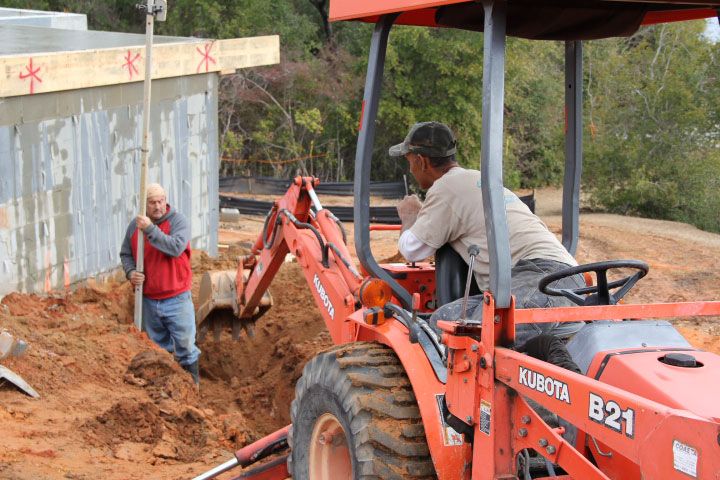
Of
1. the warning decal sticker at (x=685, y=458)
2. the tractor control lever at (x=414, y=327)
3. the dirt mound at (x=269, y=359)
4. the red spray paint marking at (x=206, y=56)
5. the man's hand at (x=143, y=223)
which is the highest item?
the red spray paint marking at (x=206, y=56)

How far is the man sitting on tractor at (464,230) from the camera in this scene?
175 inches

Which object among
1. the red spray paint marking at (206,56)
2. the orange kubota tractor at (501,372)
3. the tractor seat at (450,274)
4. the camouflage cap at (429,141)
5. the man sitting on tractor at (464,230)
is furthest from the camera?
the red spray paint marking at (206,56)

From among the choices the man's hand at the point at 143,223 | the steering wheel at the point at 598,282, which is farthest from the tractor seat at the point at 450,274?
the man's hand at the point at 143,223

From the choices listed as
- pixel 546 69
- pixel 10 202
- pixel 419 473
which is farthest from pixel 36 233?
pixel 546 69

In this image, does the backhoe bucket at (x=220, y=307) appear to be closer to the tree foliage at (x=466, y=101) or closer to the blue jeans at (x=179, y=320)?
the blue jeans at (x=179, y=320)

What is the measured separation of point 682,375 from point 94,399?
5386 mm

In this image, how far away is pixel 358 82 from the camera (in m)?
29.1

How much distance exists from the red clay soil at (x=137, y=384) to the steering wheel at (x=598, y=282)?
319cm

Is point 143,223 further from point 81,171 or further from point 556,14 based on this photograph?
point 556,14

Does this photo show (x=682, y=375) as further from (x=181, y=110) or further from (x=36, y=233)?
(x=181, y=110)

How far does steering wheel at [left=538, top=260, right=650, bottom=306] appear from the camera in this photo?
3732 millimetres

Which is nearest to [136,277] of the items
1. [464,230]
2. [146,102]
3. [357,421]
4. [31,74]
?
[146,102]

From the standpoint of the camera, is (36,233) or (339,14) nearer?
(339,14)

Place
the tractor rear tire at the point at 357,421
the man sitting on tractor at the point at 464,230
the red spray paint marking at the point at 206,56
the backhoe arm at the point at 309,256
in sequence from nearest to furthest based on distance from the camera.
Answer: the tractor rear tire at the point at 357,421 → the man sitting on tractor at the point at 464,230 → the backhoe arm at the point at 309,256 → the red spray paint marking at the point at 206,56
